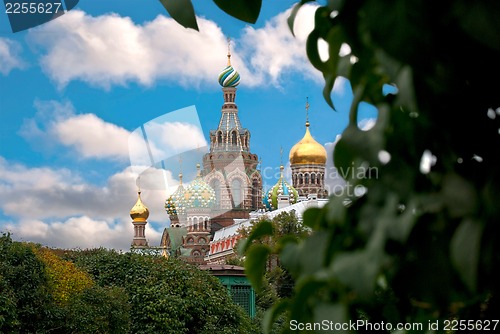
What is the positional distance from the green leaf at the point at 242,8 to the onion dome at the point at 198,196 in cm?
5442

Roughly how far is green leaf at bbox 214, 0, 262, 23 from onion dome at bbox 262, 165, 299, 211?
5282 centimetres

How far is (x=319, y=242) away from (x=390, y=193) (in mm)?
101

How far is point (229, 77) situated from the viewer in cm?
6050

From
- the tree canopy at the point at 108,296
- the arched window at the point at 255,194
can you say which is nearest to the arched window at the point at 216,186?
the arched window at the point at 255,194

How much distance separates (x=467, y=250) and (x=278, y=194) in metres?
53.6

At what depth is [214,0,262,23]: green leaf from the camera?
120 cm

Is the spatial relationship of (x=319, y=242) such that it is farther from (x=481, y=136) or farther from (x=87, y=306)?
(x=87, y=306)

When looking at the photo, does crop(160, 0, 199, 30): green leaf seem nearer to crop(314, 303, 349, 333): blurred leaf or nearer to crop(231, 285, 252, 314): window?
crop(314, 303, 349, 333): blurred leaf

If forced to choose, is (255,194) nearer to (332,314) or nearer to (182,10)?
(182,10)

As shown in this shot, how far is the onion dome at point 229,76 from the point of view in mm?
60503

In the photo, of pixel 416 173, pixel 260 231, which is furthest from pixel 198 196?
pixel 416 173

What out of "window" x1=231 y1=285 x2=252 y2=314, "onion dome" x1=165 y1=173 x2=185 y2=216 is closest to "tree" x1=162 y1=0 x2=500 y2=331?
"window" x1=231 y1=285 x2=252 y2=314

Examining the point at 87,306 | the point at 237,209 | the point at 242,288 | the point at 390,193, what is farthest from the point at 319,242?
the point at 237,209

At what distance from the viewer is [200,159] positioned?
6106 cm
